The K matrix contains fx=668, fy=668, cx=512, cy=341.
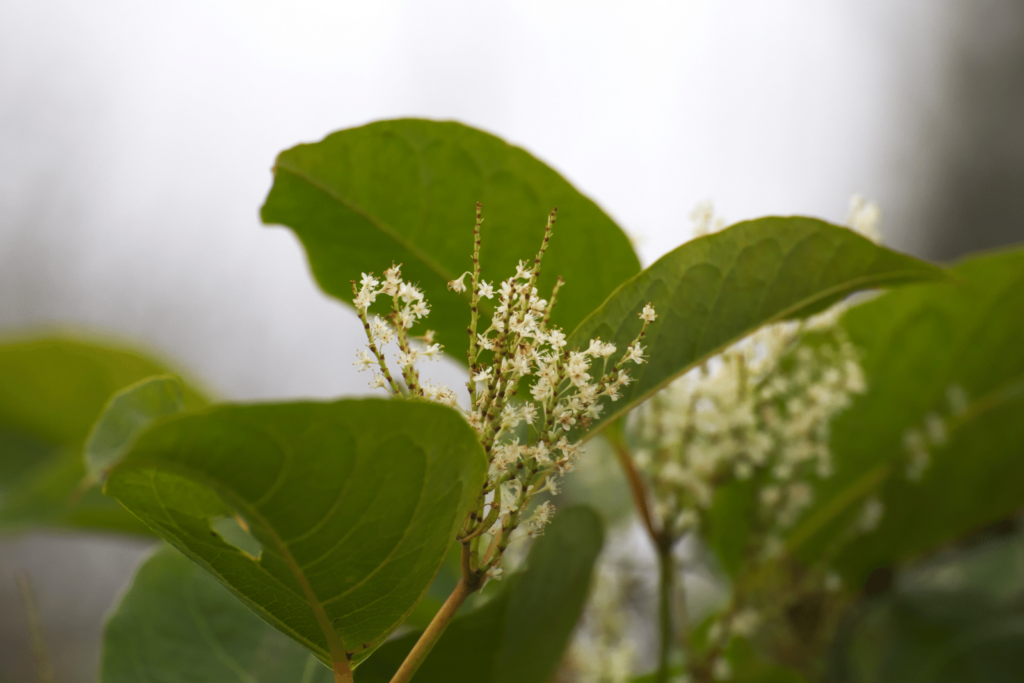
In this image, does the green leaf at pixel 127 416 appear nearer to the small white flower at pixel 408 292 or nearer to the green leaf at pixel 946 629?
the small white flower at pixel 408 292

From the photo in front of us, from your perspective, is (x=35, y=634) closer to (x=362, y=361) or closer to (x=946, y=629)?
(x=362, y=361)

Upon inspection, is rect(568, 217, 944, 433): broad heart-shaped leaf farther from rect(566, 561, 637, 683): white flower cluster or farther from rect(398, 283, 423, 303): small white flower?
rect(566, 561, 637, 683): white flower cluster

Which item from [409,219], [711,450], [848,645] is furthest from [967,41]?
[409,219]

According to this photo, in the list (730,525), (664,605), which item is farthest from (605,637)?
(664,605)

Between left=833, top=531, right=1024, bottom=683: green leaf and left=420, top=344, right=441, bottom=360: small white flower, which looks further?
left=833, top=531, right=1024, bottom=683: green leaf

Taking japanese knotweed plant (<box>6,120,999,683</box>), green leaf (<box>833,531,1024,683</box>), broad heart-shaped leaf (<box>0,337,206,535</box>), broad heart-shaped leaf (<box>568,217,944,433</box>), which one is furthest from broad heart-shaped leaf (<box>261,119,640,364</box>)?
green leaf (<box>833,531,1024,683</box>)

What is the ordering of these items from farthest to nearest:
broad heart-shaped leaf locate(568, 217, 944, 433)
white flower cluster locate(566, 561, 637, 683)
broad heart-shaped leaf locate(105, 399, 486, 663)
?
white flower cluster locate(566, 561, 637, 683)
broad heart-shaped leaf locate(568, 217, 944, 433)
broad heart-shaped leaf locate(105, 399, 486, 663)
